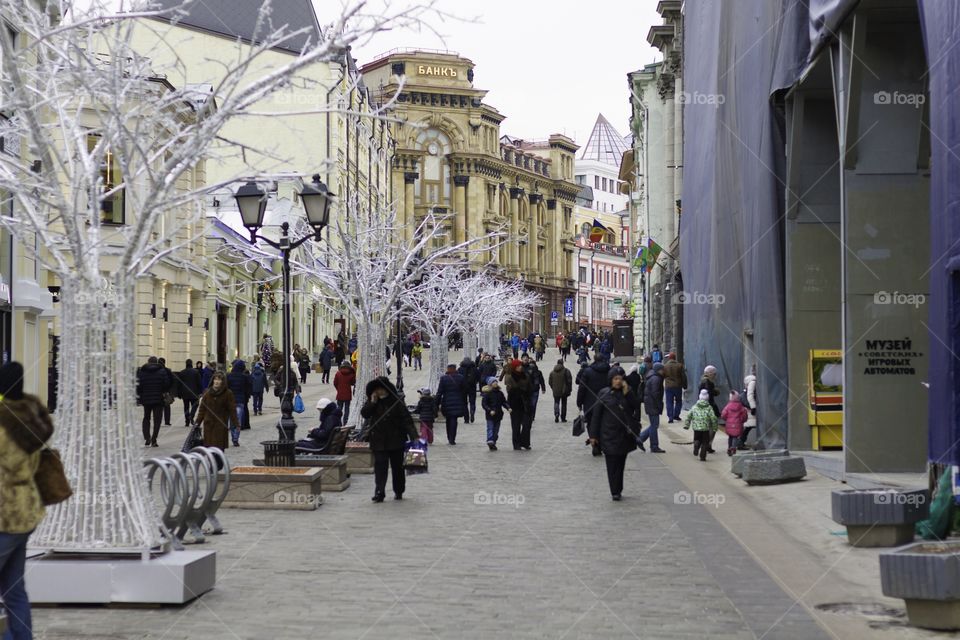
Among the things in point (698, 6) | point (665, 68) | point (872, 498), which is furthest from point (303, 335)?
point (872, 498)

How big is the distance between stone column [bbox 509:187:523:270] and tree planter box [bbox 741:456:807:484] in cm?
10610

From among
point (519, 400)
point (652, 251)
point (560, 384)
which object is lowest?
point (519, 400)

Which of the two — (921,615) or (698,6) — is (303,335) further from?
(921,615)

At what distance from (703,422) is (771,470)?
175 inches

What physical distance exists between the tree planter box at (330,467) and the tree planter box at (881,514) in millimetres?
7299

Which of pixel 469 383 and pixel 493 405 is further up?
pixel 469 383

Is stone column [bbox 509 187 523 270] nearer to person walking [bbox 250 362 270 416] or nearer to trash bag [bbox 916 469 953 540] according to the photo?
person walking [bbox 250 362 270 416]

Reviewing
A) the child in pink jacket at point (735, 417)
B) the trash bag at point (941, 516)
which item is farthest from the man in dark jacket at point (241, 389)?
the trash bag at point (941, 516)

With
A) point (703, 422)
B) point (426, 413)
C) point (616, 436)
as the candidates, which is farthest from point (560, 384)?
point (616, 436)

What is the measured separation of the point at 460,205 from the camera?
118 metres

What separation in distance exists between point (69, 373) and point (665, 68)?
47.1 metres

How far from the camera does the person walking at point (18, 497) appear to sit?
6961 mm

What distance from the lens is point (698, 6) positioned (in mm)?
33906

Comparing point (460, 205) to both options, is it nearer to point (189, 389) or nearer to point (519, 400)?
point (189, 389)
